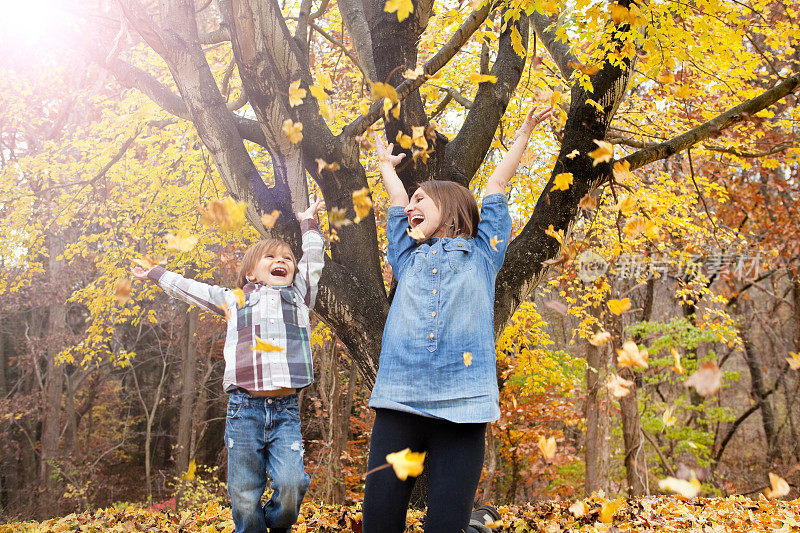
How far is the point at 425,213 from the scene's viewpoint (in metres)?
2.26

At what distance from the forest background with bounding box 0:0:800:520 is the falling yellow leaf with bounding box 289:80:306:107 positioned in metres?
0.02

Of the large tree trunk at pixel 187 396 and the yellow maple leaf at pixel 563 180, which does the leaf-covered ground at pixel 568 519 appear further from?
the large tree trunk at pixel 187 396

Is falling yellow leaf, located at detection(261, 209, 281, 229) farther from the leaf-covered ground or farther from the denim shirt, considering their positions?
the leaf-covered ground

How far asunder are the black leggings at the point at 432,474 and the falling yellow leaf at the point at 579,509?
2.18 meters

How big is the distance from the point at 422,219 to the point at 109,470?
1609cm

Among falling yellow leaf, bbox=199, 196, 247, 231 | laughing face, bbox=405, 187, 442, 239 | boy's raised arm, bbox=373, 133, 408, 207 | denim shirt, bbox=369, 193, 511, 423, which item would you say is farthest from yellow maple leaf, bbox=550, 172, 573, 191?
falling yellow leaf, bbox=199, 196, 247, 231

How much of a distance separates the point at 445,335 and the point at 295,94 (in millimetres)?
2128

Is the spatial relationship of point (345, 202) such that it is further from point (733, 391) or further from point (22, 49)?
point (733, 391)

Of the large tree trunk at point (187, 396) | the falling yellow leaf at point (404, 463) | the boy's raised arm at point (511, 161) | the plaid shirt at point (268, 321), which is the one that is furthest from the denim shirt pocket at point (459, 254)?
the large tree trunk at point (187, 396)

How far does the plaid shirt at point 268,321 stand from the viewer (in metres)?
2.49

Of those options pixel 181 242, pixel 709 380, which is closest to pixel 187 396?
pixel 181 242

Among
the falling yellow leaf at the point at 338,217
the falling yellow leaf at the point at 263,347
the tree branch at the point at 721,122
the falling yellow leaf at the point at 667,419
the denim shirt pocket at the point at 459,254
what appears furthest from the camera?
the falling yellow leaf at the point at 667,419

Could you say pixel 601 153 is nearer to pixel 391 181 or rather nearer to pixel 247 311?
pixel 391 181

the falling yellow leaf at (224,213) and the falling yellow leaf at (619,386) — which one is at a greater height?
the falling yellow leaf at (224,213)
